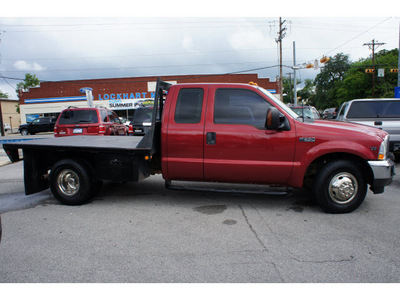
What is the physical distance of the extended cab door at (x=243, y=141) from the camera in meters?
4.54

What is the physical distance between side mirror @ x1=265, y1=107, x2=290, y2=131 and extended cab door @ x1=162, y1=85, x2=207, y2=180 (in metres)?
1.03

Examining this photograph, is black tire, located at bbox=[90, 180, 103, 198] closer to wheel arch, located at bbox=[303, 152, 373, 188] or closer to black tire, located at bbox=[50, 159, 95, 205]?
black tire, located at bbox=[50, 159, 95, 205]

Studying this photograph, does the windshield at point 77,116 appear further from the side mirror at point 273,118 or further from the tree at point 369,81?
the tree at point 369,81

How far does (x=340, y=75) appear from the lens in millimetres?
76500

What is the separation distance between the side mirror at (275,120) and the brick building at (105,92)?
109 ft

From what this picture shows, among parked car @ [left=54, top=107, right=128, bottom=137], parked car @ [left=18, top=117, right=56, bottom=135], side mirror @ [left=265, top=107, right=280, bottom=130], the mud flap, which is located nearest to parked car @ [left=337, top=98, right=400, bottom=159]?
side mirror @ [left=265, top=107, right=280, bottom=130]

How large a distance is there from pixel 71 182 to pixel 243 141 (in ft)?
10.4

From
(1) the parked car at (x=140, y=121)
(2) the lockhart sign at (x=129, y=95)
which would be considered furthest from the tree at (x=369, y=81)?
(1) the parked car at (x=140, y=121)

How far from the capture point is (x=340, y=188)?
451 cm

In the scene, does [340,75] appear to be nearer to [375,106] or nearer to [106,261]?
[375,106]

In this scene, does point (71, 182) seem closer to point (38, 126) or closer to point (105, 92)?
point (38, 126)

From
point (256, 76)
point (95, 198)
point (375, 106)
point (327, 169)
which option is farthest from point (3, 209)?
point (256, 76)

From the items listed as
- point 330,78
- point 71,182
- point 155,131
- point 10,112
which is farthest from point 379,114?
point 330,78

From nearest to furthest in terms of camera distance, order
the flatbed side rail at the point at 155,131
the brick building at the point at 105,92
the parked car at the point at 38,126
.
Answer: the flatbed side rail at the point at 155,131 → the parked car at the point at 38,126 → the brick building at the point at 105,92
